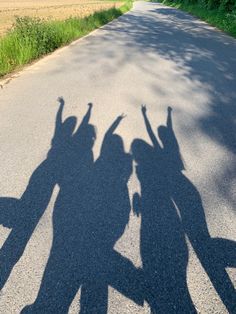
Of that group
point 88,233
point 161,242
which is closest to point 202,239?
point 161,242

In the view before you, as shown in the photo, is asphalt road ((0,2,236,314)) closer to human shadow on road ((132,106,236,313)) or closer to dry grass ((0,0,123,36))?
human shadow on road ((132,106,236,313))

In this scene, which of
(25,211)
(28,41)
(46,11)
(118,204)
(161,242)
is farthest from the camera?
(46,11)

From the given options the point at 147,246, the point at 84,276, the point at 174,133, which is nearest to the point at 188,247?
the point at 147,246

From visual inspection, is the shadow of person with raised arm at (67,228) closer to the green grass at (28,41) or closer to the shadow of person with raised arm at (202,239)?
the shadow of person with raised arm at (202,239)

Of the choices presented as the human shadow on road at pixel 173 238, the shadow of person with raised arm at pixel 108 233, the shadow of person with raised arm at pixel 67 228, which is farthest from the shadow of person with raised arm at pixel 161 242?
the shadow of person with raised arm at pixel 67 228

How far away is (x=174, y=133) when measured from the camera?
4.74 m

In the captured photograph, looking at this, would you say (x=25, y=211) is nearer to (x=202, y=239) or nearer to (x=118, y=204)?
(x=118, y=204)

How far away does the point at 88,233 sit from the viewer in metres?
2.79

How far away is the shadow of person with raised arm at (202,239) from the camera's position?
91.9 inches

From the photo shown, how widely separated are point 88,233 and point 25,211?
773mm

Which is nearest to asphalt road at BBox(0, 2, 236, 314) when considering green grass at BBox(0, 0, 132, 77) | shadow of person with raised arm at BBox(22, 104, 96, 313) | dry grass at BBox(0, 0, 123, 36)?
shadow of person with raised arm at BBox(22, 104, 96, 313)

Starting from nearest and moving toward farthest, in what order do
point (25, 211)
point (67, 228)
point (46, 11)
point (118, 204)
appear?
1. point (67, 228)
2. point (25, 211)
3. point (118, 204)
4. point (46, 11)

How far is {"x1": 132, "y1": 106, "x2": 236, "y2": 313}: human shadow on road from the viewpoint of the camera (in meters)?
2.27

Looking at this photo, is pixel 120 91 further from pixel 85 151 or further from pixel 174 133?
pixel 85 151
